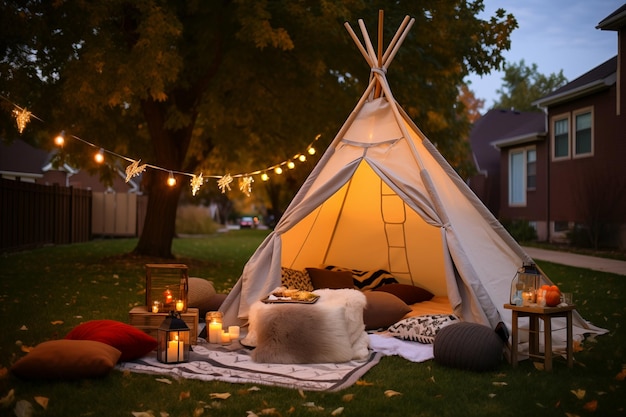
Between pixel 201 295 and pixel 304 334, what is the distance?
73.5 inches

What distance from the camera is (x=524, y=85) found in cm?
4372

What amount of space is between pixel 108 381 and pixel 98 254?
10604mm

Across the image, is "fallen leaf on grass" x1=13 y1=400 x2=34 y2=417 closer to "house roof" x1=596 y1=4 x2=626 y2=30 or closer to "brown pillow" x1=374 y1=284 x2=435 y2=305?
"brown pillow" x1=374 y1=284 x2=435 y2=305

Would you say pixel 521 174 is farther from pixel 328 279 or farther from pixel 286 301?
pixel 286 301

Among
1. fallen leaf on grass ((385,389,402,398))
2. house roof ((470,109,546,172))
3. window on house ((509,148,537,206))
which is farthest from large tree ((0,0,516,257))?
house roof ((470,109,546,172))

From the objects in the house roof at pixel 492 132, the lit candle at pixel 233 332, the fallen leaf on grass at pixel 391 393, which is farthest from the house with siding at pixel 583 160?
the fallen leaf on grass at pixel 391 393

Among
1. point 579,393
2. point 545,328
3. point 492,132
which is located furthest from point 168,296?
point 492,132

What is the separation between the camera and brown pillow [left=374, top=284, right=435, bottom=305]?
26.2 ft

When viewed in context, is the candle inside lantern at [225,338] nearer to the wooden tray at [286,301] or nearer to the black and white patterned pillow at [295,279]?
the wooden tray at [286,301]

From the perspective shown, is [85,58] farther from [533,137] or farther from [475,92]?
[475,92]

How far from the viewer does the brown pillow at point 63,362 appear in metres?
4.40

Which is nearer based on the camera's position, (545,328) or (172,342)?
(545,328)

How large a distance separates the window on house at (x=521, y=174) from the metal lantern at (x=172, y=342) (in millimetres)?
17306

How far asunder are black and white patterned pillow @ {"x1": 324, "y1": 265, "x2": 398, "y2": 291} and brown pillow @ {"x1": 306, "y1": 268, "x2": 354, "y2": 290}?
1.15 feet
